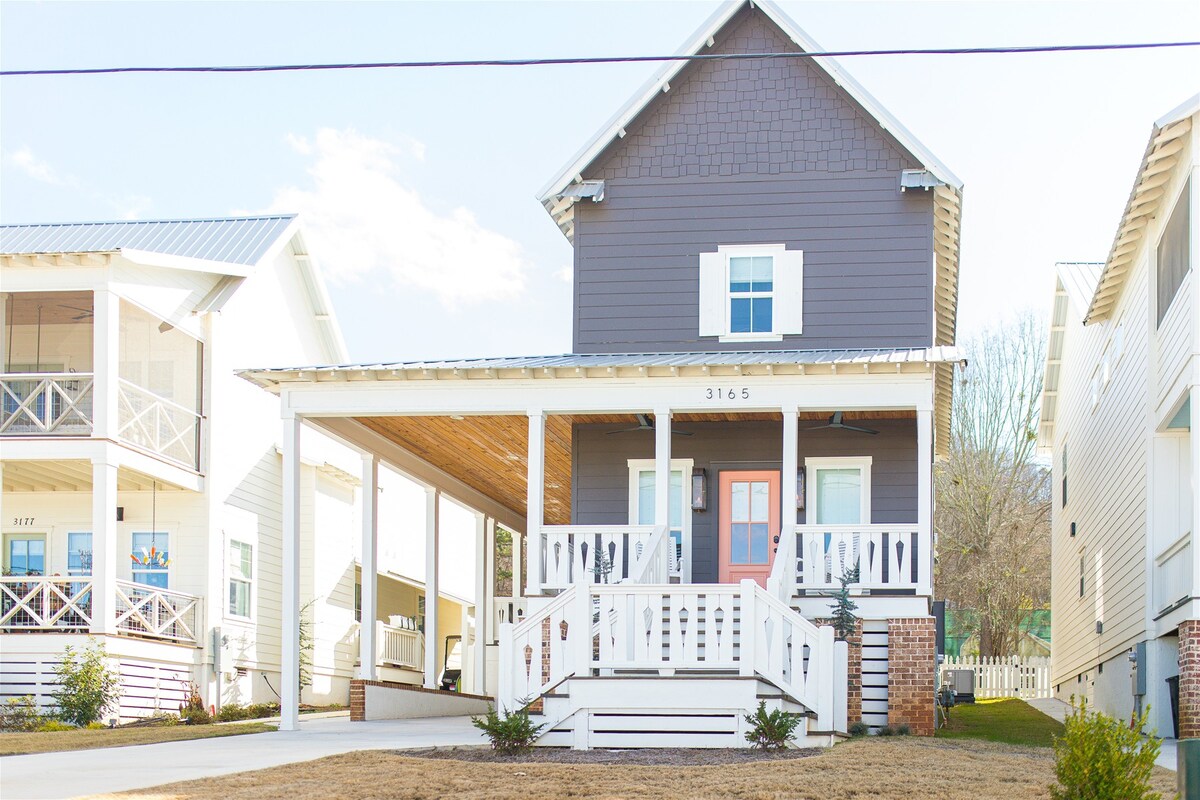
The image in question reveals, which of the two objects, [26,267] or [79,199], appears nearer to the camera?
[26,267]

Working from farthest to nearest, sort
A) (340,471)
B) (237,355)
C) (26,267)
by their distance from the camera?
(340,471) → (237,355) → (26,267)

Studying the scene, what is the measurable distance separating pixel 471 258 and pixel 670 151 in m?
39.7

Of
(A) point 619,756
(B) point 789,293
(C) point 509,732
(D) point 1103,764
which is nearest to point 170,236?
(B) point 789,293

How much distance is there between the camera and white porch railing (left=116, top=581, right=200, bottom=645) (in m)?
21.5

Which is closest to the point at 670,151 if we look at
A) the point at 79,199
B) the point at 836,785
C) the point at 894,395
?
the point at 894,395

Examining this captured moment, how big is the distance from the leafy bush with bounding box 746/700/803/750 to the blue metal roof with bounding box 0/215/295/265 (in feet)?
49.3

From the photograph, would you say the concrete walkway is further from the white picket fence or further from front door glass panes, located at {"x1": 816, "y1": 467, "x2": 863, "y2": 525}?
the white picket fence

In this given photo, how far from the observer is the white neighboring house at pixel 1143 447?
16.0 metres

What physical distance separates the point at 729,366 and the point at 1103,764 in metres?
8.78

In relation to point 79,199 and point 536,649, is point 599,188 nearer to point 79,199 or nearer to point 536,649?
point 536,649

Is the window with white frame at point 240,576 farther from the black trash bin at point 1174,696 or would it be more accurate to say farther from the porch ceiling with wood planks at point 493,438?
the black trash bin at point 1174,696

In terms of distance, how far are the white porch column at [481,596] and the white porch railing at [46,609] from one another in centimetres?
741

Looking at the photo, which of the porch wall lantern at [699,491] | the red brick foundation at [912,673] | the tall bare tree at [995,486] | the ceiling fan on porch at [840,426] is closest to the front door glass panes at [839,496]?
the ceiling fan on porch at [840,426]

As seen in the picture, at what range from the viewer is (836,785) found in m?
10.1
